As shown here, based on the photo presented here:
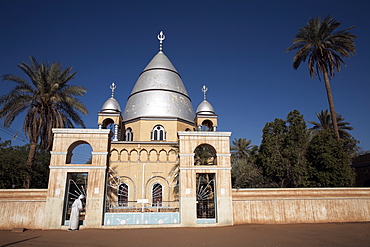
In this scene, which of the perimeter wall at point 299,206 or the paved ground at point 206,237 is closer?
the paved ground at point 206,237

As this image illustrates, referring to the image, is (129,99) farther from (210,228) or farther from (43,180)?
(210,228)

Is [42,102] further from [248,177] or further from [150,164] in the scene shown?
[248,177]

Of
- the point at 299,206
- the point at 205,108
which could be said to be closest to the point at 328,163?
the point at 299,206

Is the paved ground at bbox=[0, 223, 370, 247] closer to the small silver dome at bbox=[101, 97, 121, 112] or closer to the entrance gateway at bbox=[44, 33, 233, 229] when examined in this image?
the entrance gateway at bbox=[44, 33, 233, 229]

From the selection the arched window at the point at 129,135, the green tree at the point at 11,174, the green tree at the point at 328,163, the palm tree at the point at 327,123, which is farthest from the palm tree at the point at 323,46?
the green tree at the point at 11,174

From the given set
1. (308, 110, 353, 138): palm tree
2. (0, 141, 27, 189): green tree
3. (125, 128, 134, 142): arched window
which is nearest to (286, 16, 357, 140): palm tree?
(308, 110, 353, 138): palm tree

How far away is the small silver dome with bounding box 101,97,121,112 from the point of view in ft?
74.6

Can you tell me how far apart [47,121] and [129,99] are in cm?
922

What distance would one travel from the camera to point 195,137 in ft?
42.3

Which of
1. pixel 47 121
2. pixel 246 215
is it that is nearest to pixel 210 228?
pixel 246 215

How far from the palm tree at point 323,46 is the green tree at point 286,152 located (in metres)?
3.78

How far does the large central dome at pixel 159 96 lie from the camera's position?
899 inches

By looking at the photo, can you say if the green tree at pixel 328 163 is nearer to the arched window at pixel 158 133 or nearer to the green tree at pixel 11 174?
the arched window at pixel 158 133

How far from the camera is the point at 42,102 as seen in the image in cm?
1675
